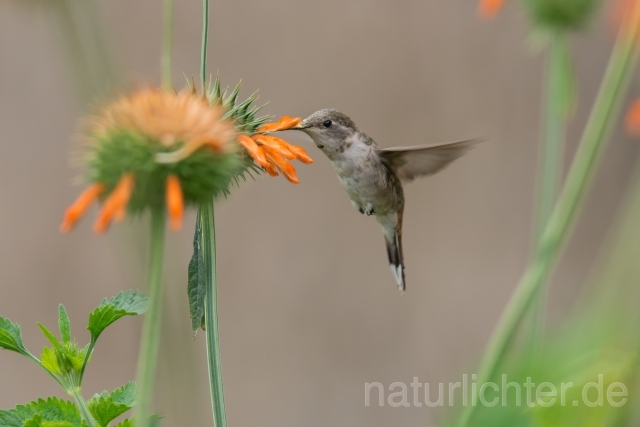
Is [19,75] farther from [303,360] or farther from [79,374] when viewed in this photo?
[79,374]

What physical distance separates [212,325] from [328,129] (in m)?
0.88

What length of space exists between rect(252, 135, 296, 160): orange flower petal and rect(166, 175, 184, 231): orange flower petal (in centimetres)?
28

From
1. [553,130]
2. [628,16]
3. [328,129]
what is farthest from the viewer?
[328,129]

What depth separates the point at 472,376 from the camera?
2.94 ft

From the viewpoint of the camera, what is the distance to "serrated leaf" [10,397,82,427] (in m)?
0.77

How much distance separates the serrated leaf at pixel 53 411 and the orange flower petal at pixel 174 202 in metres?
0.28

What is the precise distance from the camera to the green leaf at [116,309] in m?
0.78

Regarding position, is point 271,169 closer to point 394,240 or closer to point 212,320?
point 212,320

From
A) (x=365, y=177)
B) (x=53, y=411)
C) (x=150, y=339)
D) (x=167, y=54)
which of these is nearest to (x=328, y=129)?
(x=365, y=177)

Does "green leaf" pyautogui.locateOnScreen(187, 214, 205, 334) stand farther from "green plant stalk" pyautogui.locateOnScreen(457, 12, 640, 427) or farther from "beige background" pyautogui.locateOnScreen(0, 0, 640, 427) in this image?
"beige background" pyautogui.locateOnScreen(0, 0, 640, 427)

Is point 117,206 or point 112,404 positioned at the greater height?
point 117,206

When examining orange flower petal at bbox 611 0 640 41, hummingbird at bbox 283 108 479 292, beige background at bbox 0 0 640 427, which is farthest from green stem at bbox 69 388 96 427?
beige background at bbox 0 0 640 427

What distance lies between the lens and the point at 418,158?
1.66 m

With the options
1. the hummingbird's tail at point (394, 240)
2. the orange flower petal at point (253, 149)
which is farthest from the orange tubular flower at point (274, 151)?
the hummingbird's tail at point (394, 240)
